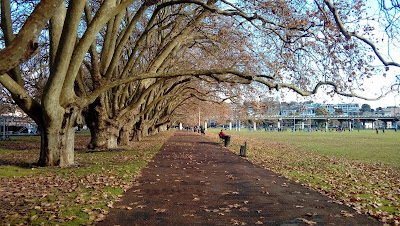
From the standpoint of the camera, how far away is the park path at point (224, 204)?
19.6ft

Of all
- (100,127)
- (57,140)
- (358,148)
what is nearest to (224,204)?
(57,140)

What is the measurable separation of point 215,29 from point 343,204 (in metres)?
11.9

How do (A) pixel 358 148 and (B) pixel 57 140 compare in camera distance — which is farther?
(A) pixel 358 148

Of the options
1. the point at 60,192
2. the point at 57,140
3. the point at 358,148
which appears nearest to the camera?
the point at 60,192

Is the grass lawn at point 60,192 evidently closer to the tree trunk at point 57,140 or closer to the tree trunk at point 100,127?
the tree trunk at point 57,140

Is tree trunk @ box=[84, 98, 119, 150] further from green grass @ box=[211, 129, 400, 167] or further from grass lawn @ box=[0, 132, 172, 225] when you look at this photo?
green grass @ box=[211, 129, 400, 167]

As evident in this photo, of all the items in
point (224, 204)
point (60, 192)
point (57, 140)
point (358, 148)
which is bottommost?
point (358, 148)

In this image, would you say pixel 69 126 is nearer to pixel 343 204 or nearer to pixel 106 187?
pixel 106 187

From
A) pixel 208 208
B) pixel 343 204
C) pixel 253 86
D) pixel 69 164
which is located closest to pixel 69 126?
pixel 69 164

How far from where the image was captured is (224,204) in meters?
7.14

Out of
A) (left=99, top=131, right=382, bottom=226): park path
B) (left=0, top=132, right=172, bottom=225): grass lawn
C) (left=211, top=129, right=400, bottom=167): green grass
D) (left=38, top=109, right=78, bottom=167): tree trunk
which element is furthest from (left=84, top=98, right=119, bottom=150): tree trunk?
(left=211, top=129, right=400, bottom=167): green grass

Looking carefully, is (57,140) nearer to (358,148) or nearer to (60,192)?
(60,192)

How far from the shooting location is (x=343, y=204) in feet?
24.3

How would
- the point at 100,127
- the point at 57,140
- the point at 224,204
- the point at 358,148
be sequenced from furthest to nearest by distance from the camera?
the point at 358,148 → the point at 100,127 → the point at 57,140 → the point at 224,204
